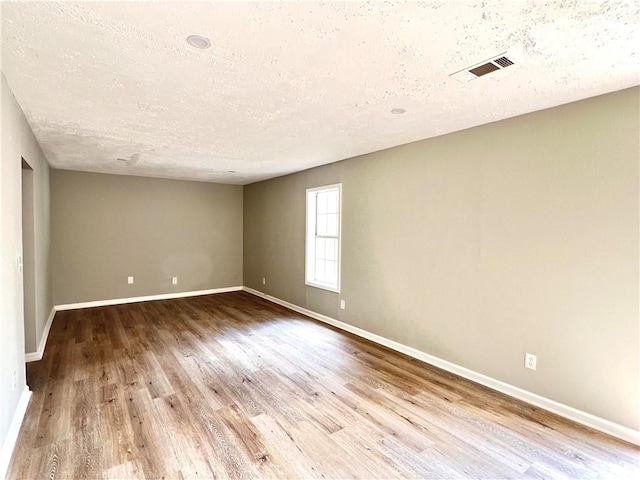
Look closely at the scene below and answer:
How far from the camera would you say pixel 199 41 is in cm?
161

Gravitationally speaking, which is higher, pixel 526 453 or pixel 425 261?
pixel 425 261

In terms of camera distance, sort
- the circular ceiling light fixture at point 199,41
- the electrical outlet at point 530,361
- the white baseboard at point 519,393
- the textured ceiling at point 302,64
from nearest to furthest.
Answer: the textured ceiling at point 302,64 → the circular ceiling light fixture at point 199,41 → the white baseboard at point 519,393 → the electrical outlet at point 530,361

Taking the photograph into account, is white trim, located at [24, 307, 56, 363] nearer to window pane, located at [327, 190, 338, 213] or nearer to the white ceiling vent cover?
window pane, located at [327, 190, 338, 213]

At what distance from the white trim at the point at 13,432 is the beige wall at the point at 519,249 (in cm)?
331

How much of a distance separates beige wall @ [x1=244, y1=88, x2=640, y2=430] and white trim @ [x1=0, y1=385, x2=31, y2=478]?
331 centimetres

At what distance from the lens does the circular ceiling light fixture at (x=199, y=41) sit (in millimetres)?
1577

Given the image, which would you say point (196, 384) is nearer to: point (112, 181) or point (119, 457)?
point (119, 457)

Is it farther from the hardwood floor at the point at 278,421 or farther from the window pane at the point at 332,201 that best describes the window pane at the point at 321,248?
the hardwood floor at the point at 278,421

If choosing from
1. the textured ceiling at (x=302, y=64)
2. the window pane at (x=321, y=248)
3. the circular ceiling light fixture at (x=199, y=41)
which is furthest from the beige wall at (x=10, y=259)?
the window pane at (x=321, y=248)

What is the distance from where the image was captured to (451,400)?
2648 mm

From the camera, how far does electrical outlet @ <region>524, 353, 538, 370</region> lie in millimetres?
2617

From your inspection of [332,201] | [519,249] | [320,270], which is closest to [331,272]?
[320,270]

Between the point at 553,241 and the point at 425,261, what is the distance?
47.1 inches

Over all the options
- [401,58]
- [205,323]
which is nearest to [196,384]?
[205,323]
